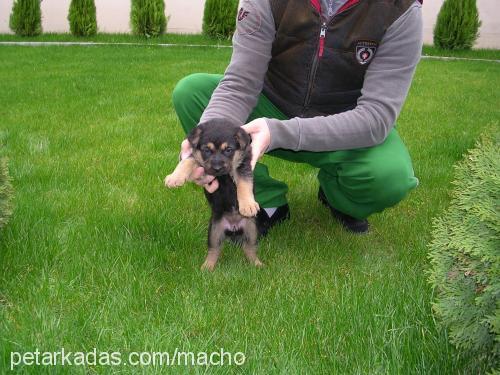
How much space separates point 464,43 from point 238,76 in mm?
14514

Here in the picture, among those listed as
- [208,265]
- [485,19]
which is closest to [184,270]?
[208,265]

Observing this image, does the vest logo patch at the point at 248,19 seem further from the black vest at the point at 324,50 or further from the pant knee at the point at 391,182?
the pant knee at the point at 391,182

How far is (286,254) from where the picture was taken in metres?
3.54

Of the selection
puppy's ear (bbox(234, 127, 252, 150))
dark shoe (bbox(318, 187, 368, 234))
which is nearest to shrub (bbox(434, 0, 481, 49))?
dark shoe (bbox(318, 187, 368, 234))

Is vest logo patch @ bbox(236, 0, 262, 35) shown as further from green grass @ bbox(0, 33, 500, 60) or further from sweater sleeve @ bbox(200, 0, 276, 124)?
green grass @ bbox(0, 33, 500, 60)

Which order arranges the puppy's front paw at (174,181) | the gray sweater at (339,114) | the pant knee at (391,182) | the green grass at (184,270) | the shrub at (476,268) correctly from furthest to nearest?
the pant knee at (391,182)
the gray sweater at (339,114)
the puppy's front paw at (174,181)
the green grass at (184,270)
the shrub at (476,268)

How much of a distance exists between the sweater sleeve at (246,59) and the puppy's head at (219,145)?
0.40 m

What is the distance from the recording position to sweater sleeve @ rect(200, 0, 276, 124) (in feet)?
11.4

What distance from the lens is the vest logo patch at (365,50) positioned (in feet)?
10.9

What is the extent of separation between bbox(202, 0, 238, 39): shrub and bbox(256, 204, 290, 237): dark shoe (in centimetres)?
1321

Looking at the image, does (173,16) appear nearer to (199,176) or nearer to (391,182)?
(391,182)

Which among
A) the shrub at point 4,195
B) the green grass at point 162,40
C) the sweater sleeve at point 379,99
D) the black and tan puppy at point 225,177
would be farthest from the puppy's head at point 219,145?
the green grass at point 162,40

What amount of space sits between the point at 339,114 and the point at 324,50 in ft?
1.38

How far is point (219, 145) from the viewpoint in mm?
2967
